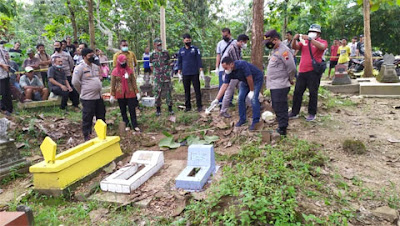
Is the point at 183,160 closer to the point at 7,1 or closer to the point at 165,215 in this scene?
the point at 165,215

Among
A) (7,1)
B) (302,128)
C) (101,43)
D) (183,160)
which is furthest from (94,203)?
(101,43)

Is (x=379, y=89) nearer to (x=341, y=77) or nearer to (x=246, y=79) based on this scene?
(x=341, y=77)

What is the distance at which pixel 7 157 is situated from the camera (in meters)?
4.48

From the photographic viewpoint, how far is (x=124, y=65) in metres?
5.79

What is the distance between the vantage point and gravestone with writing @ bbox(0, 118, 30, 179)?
4363mm

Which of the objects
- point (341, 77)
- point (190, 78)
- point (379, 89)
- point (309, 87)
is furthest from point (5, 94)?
point (379, 89)

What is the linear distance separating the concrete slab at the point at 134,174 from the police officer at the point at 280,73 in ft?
6.75

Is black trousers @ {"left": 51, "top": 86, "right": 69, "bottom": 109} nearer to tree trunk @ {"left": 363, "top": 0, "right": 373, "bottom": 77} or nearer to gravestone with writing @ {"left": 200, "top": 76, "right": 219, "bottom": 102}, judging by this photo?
gravestone with writing @ {"left": 200, "top": 76, "right": 219, "bottom": 102}

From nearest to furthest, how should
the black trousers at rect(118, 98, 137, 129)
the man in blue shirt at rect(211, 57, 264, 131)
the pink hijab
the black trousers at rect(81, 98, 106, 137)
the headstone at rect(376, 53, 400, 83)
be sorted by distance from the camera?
1. the man in blue shirt at rect(211, 57, 264, 131)
2. the black trousers at rect(81, 98, 106, 137)
3. the pink hijab
4. the black trousers at rect(118, 98, 137, 129)
5. the headstone at rect(376, 53, 400, 83)

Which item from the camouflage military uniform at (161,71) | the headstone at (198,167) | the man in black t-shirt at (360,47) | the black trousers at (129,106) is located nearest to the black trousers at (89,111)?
the black trousers at (129,106)

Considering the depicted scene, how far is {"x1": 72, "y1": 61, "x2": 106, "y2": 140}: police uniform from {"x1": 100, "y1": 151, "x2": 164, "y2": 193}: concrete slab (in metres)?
1.68

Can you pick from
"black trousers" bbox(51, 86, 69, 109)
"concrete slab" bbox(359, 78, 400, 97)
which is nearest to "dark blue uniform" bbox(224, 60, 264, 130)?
"black trousers" bbox(51, 86, 69, 109)

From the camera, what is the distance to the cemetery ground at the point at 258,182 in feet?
8.83

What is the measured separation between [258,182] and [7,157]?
3.92 metres
